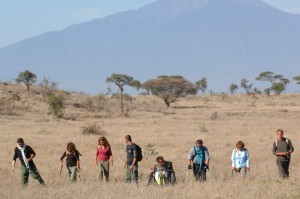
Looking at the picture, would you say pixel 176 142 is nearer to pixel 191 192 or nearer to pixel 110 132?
pixel 110 132

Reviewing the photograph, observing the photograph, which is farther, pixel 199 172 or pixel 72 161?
pixel 199 172

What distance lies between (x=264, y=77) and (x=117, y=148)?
84.0 m

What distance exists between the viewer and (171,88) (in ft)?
235

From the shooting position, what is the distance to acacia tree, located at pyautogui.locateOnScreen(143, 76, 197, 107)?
71.4 meters

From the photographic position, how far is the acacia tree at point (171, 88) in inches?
2810

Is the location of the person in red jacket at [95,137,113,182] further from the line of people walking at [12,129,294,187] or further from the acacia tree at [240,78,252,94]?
the acacia tree at [240,78,252,94]

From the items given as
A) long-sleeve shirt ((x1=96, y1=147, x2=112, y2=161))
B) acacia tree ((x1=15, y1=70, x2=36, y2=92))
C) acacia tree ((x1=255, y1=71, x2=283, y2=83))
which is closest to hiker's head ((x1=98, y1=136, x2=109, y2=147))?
long-sleeve shirt ((x1=96, y1=147, x2=112, y2=161))

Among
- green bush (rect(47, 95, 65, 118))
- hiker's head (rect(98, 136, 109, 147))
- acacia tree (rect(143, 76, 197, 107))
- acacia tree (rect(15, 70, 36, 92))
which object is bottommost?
hiker's head (rect(98, 136, 109, 147))

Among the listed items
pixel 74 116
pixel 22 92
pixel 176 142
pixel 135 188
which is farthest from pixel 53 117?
pixel 135 188

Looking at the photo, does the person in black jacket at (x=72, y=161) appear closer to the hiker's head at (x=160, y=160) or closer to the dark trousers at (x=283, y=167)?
the hiker's head at (x=160, y=160)

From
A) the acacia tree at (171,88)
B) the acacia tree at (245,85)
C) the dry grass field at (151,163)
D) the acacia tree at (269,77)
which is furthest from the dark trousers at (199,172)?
the acacia tree at (269,77)

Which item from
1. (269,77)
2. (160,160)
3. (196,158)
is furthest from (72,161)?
(269,77)

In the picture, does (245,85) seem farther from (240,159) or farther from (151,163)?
(240,159)

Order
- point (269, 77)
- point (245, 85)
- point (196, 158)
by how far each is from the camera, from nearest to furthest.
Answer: point (196, 158) < point (245, 85) < point (269, 77)
